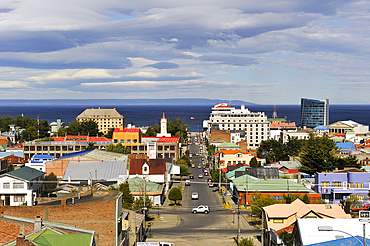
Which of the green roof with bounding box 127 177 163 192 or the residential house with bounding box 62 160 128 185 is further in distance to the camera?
the residential house with bounding box 62 160 128 185

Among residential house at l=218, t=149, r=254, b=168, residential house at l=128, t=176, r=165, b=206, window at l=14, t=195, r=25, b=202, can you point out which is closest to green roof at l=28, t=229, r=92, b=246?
window at l=14, t=195, r=25, b=202

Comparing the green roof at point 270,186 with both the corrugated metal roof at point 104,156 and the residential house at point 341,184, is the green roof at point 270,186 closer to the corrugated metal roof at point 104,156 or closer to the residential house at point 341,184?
the residential house at point 341,184

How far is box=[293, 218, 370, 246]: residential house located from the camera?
34062 mm

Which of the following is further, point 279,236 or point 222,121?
point 222,121

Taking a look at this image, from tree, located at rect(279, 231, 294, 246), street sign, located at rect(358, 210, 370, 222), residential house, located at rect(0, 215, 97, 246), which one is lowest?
Result: tree, located at rect(279, 231, 294, 246)

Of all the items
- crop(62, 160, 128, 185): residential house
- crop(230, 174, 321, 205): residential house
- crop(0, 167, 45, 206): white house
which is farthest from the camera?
crop(62, 160, 128, 185): residential house

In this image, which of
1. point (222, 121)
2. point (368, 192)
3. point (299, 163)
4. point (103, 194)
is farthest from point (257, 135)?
point (103, 194)

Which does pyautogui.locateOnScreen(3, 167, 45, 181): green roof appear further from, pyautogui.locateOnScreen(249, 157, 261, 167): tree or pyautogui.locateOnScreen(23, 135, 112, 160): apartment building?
pyautogui.locateOnScreen(23, 135, 112, 160): apartment building

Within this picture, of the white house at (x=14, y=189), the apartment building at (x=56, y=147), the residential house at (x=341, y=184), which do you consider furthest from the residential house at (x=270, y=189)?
the apartment building at (x=56, y=147)

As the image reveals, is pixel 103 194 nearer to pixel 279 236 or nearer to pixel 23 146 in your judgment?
pixel 279 236

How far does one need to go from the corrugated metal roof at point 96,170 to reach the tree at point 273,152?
5082cm

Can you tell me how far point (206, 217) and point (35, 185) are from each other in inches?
1134

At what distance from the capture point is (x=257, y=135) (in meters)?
190

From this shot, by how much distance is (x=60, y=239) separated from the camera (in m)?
27.7
